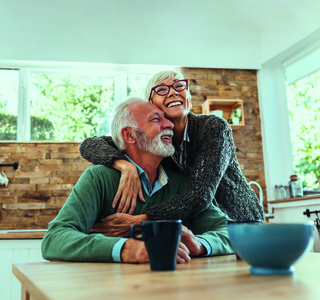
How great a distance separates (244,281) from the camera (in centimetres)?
55

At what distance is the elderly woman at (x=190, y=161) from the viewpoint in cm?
128

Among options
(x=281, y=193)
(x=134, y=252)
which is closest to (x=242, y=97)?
(x=281, y=193)

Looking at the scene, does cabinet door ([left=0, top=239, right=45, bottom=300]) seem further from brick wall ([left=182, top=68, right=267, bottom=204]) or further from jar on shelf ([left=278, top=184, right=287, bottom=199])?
jar on shelf ([left=278, top=184, right=287, bottom=199])

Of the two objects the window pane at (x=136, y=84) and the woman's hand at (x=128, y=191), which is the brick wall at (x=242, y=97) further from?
the woman's hand at (x=128, y=191)

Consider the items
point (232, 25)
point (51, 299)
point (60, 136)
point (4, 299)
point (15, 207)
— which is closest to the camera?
point (51, 299)

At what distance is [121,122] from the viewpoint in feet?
5.11

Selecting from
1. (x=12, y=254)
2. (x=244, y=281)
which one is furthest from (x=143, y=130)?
(x=12, y=254)

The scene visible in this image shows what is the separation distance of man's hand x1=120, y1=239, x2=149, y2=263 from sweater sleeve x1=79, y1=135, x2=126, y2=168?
1.88 ft

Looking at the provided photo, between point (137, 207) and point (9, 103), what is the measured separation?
3.08 meters

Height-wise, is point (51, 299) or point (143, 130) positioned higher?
point (143, 130)

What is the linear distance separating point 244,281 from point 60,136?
3.58m

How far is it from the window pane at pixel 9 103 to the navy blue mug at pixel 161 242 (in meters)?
3.50

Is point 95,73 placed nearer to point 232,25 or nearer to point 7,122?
point 7,122

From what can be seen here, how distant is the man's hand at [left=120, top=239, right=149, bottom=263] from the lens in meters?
0.83
